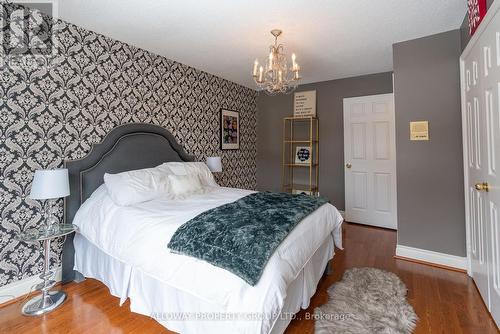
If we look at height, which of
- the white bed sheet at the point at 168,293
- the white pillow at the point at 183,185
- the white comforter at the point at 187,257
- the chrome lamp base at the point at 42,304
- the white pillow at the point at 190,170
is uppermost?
the white pillow at the point at 190,170

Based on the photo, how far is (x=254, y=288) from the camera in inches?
47.9

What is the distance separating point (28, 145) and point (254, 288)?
7.39 ft

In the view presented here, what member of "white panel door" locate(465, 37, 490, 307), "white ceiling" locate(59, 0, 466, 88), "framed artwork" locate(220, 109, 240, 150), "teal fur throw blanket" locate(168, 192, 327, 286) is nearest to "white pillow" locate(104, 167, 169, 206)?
"teal fur throw blanket" locate(168, 192, 327, 286)

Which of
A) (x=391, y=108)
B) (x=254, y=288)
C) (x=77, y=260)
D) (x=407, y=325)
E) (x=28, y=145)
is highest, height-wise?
(x=391, y=108)

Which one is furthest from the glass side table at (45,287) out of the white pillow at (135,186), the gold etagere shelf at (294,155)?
the gold etagere shelf at (294,155)

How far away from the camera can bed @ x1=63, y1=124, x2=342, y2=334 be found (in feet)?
4.10

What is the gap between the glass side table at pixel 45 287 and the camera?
1.83 meters

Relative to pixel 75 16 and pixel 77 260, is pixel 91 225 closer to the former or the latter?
pixel 77 260

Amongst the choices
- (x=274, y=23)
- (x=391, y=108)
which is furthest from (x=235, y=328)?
(x=391, y=108)

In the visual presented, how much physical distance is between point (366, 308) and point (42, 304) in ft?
8.30

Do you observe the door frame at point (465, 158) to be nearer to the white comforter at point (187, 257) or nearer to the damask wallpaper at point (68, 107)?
the white comforter at point (187, 257)

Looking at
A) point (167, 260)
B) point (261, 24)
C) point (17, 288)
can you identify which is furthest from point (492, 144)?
point (17, 288)

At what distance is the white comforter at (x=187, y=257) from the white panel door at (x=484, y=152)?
1.08m

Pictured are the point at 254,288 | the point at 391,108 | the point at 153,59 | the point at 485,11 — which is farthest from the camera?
the point at 391,108
